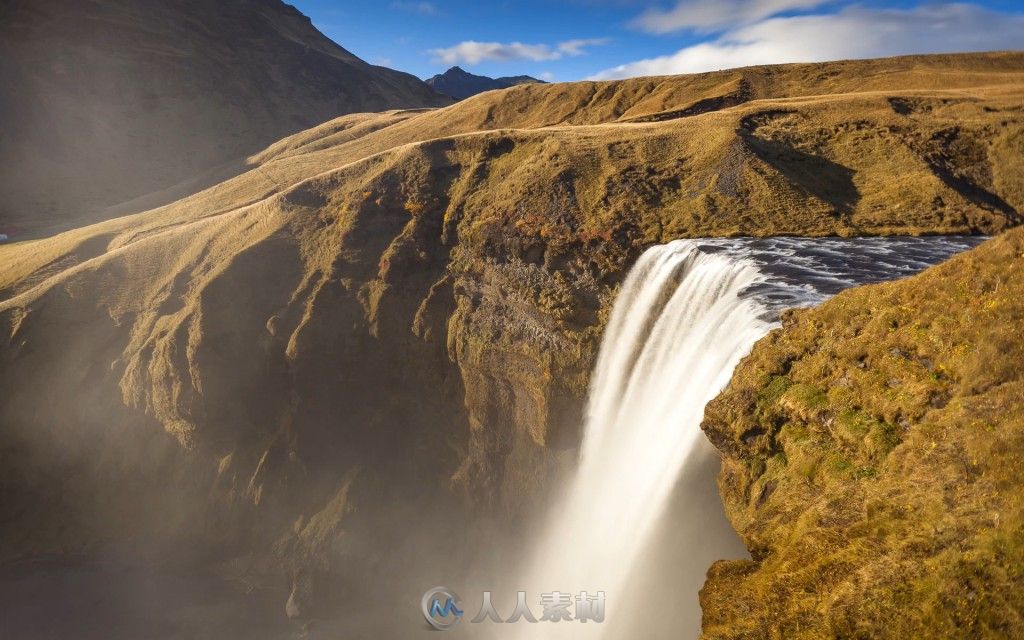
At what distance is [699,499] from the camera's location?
14.1 metres

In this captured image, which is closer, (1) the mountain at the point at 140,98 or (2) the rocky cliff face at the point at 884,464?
(2) the rocky cliff face at the point at 884,464

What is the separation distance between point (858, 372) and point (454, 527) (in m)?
22.2

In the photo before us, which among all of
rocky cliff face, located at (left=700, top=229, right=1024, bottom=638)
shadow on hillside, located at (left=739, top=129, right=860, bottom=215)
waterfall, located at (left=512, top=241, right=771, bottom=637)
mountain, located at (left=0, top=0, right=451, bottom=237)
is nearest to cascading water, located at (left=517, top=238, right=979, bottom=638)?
waterfall, located at (left=512, top=241, right=771, bottom=637)

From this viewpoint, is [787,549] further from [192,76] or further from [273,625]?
[192,76]

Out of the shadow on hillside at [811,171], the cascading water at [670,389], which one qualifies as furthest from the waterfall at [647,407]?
the shadow on hillside at [811,171]

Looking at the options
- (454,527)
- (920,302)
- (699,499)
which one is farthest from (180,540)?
(920,302)

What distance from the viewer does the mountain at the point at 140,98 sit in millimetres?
79750

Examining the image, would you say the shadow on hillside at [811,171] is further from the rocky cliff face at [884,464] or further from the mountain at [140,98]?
the mountain at [140,98]

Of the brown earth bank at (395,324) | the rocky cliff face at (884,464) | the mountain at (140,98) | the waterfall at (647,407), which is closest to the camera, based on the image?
the rocky cliff face at (884,464)

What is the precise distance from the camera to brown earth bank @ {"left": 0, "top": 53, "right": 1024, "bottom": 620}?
2728 centimetres

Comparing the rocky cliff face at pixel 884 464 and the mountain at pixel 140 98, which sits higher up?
the mountain at pixel 140 98

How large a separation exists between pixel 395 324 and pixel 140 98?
9654 centimetres

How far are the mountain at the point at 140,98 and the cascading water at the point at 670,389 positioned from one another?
60.3 m

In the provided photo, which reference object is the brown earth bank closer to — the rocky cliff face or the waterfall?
the waterfall
